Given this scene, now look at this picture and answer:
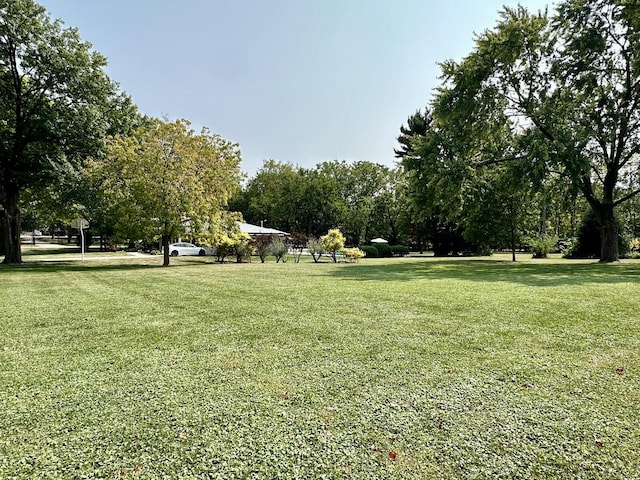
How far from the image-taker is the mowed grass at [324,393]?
7.63 feet

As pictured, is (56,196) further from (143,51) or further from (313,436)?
(313,436)

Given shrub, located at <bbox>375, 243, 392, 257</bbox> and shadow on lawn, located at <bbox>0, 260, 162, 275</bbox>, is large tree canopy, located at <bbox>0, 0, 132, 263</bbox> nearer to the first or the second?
shadow on lawn, located at <bbox>0, 260, 162, 275</bbox>

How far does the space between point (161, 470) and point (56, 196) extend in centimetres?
2076

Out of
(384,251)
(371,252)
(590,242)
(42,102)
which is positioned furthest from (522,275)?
(42,102)

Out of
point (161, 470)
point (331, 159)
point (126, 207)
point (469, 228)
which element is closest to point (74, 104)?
point (126, 207)

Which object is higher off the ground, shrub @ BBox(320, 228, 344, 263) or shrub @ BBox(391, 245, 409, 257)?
shrub @ BBox(320, 228, 344, 263)

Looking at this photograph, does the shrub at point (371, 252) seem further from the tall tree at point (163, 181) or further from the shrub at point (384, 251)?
the tall tree at point (163, 181)

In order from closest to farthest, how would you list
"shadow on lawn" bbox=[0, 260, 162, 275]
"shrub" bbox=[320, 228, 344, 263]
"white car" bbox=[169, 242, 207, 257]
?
"shadow on lawn" bbox=[0, 260, 162, 275], "shrub" bbox=[320, 228, 344, 263], "white car" bbox=[169, 242, 207, 257]

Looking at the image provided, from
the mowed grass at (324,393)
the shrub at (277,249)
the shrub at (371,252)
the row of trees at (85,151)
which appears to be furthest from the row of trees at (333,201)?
the mowed grass at (324,393)

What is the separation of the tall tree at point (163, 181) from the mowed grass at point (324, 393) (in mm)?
11268

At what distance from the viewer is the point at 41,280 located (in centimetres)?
1178

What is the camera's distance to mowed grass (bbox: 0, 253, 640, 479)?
2326mm

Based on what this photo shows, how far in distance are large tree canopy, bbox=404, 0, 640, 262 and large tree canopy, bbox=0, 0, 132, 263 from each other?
1659 centimetres

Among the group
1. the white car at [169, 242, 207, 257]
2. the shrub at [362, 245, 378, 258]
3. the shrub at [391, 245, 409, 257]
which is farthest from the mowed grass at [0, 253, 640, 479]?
A: the shrub at [391, 245, 409, 257]
